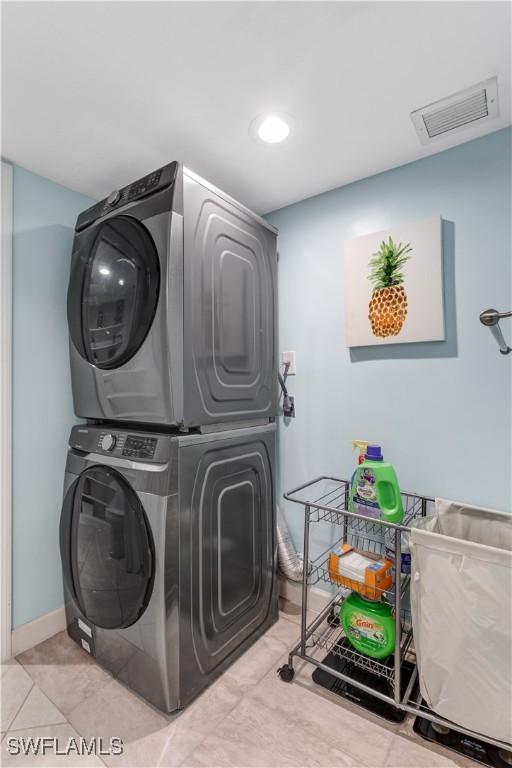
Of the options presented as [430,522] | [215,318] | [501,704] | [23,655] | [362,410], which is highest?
[215,318]

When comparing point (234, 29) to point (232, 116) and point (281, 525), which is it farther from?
point (281, 525)

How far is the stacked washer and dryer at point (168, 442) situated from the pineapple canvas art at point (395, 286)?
49 centimetres

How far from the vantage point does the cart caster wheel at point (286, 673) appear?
59.2 inches

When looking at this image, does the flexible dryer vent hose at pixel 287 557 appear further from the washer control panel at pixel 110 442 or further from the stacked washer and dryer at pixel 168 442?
the washer control panel at pixel 110 442

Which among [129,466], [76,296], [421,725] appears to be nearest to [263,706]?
[421,725]

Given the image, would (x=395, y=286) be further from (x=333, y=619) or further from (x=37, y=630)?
(x=37, y=630)

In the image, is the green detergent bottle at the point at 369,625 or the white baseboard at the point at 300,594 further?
the white baseboard at the point at 300,594

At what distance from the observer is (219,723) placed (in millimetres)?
1326

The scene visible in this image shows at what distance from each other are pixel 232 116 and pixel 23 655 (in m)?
2.54

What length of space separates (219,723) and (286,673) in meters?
0.32

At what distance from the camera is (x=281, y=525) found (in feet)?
6.77

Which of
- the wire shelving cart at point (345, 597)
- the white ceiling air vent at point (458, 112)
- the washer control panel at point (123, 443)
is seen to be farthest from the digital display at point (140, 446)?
the white ceiling air vent at point (458, 112)

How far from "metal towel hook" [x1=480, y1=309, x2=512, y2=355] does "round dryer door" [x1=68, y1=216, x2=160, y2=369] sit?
122 cm

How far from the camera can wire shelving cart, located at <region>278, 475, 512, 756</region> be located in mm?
1292
